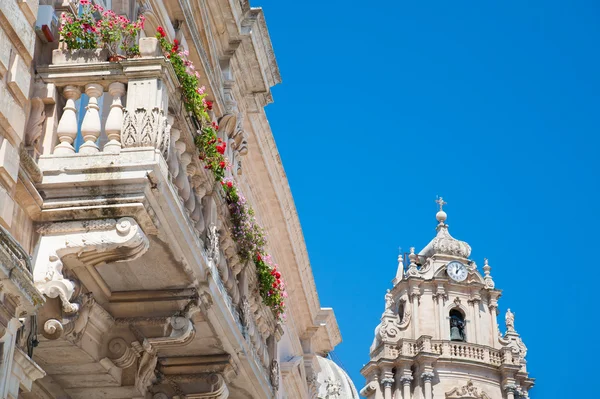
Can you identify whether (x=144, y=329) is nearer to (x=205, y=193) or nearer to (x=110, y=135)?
(x=205, y=193)

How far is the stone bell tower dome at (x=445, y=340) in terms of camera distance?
5416 cm

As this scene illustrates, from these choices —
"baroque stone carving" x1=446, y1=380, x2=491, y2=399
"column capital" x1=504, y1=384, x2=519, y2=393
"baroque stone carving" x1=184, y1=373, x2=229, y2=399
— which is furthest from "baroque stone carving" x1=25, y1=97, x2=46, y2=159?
"column capital" x1=504, y1=384, x2=519, y2=393

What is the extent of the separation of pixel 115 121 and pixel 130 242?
975mm

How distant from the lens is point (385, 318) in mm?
57469

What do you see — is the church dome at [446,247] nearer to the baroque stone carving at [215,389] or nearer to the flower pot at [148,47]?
the baroque stone carving at [215,389]

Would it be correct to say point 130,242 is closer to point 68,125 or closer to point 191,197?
point 68,125

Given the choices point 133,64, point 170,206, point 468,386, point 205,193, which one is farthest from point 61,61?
point 468,386

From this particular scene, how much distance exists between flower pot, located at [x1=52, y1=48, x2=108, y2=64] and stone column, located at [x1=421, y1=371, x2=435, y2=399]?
1812 inches

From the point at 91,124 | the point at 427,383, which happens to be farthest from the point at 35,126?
the point at 427,383

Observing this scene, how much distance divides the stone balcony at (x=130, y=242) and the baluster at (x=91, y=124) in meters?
0.01

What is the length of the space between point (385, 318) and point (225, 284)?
46.7m

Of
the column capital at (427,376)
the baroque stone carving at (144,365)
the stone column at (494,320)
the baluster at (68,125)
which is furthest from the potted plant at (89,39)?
the stone column at (494,320)

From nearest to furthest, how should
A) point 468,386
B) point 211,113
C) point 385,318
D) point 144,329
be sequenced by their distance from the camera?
point 144,329, point 211,113, point 468,386, point 385,318

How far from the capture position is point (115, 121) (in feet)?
28.9
